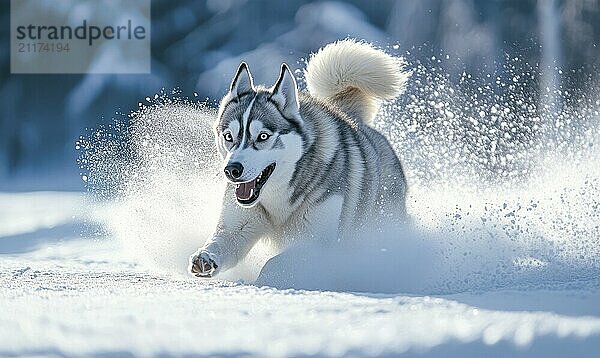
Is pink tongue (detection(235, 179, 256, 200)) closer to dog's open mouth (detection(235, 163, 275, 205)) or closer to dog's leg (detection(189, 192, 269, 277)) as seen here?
dog's open mouth (detection(235, 163, 275, 205))

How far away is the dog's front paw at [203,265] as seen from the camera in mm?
2748

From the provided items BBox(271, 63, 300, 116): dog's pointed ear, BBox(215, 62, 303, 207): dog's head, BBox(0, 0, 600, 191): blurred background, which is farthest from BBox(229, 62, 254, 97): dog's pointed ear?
BBox(0, 0, 600, 191): blurred background

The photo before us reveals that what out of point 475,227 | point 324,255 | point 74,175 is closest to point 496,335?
point 324,255

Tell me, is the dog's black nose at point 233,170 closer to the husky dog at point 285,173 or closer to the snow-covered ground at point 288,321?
the husky dog at point 285,173

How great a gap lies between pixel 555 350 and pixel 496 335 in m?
0.11

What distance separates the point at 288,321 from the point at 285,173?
3.58 ft

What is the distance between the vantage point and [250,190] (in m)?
2.85

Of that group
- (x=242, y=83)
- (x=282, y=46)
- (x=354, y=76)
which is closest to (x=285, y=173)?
(x=242, y=83)

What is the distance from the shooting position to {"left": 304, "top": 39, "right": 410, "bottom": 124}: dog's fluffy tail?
3.62 metres

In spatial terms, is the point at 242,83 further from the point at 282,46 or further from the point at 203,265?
the point at 282,46

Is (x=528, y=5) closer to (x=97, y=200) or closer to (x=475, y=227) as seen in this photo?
(x=97, y=200)

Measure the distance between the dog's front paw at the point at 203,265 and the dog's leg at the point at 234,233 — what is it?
0.02 m

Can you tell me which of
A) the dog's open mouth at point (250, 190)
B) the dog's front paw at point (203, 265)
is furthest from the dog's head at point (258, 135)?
the dog's front paw at point (203, 265)

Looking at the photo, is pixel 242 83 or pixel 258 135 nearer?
pixel 258 135
